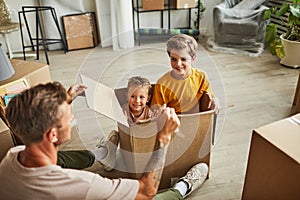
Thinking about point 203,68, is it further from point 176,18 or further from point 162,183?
point 162,183

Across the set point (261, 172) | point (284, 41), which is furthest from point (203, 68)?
point (261, 172)

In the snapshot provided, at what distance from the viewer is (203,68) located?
3.21 meters

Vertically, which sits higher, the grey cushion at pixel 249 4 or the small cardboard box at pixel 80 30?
the grey cushion at pixel 249 4

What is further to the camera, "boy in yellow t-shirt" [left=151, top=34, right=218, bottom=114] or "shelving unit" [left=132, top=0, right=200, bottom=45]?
"shelving unit" [left=132, top=0, right=200, bottom=45]

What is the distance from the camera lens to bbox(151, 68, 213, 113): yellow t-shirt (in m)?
1.66

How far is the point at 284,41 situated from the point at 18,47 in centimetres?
312

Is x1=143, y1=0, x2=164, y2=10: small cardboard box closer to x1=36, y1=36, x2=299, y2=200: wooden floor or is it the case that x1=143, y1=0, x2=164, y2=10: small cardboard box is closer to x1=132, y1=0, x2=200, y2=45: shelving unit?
x1=132, y1=0, x2=200, y2=45: shelving unit

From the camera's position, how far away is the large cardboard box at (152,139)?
141 cm

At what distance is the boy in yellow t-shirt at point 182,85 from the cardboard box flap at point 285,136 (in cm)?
37

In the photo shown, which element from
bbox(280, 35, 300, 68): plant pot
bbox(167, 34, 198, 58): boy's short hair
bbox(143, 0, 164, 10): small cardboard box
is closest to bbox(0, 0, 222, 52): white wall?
bbox(143, 0, 164, 10): small cardboard box

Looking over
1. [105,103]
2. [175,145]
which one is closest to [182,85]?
[175,145]

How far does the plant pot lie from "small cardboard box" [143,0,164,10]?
1525 millimetres

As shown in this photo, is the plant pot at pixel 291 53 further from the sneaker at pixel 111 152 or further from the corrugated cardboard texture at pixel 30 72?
the corrugated cardboard texture at pixel 30 72

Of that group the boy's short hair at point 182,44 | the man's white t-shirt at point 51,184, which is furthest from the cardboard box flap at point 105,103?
the man's white t-shirt at point 51,184
